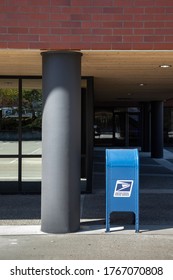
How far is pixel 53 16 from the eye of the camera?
6535mm

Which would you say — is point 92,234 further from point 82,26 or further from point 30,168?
point 30,168

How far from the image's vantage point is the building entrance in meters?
27.2

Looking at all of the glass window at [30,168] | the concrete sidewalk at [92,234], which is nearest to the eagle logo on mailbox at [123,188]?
the concrete sidewalk at [92,234]

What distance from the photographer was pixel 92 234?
21.6 ft

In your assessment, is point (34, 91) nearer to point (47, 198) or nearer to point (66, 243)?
point (47, 198)

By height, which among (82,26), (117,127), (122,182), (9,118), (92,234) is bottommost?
(92,234)

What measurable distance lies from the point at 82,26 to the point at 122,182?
238cm

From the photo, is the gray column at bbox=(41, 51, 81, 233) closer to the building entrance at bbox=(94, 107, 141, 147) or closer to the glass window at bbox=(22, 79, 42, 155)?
the glass window at bbox=(22, 79, 42, 155)

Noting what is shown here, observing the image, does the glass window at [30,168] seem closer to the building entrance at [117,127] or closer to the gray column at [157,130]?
the gray column at [157,130]

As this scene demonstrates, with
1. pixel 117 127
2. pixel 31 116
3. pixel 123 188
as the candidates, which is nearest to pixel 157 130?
pixel 117 127

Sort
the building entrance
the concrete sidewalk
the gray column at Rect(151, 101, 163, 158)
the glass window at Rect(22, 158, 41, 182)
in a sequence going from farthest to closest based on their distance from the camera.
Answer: the building entrance
the gray column at Rect(151, 101, 163, 158)
the glass window at Rect(22, 158, 41, 182)
the concrete sidewalk

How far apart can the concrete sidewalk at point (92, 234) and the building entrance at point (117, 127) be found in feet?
56.9

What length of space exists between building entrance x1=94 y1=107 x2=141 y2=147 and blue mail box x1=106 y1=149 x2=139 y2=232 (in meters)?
20.4

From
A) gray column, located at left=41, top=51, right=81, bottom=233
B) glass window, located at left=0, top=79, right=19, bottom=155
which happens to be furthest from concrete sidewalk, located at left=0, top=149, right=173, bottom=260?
glass window, located at left=0, top=79, right=19, bottom=155
